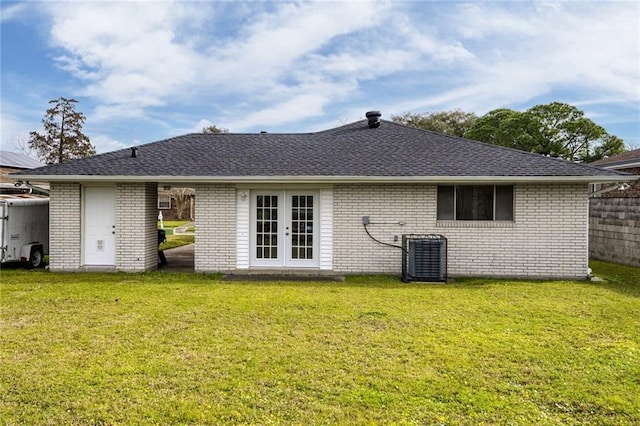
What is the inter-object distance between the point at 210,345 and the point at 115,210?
261 inches

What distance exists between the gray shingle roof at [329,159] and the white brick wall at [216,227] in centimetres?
54

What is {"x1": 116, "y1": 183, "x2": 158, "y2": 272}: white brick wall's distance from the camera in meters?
9.98

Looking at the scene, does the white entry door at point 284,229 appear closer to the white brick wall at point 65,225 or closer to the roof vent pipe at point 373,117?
the roof vent pipe at point 373,117

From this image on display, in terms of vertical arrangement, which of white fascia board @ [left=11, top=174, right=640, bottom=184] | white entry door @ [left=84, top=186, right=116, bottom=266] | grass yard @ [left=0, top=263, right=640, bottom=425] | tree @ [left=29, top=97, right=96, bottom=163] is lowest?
grass yard @ [left=0, top=263, right=640, bottom=425]

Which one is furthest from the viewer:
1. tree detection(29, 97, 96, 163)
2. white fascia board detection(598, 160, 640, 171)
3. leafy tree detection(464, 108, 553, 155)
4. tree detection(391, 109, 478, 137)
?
tree detection(391, 109, 478, 137)

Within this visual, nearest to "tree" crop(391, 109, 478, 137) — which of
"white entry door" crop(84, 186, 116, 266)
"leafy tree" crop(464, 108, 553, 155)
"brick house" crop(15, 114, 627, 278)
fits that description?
"leafy tree" crop(464, 108, 553, 155)

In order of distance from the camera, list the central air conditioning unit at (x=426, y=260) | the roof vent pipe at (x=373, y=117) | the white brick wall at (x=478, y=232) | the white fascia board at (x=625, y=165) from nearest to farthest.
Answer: the central air conditioning unit at (x=426, y=260), the white brick wall at (x=478, y=232), the roof vent pipe at (x=373, y=117), the white fascia board at (x=625, y=165)

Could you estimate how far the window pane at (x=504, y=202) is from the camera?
31.6 feet

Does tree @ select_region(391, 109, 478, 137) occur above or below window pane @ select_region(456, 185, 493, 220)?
above

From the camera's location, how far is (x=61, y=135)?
28.5 metres

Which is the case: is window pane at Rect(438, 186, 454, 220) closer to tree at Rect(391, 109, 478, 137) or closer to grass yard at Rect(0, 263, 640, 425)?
grass yard at Rect(0, 263, 640, 425)

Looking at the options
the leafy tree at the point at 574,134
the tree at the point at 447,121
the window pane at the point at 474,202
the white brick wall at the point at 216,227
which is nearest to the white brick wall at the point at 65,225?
the white brick wall at the point at 216,227

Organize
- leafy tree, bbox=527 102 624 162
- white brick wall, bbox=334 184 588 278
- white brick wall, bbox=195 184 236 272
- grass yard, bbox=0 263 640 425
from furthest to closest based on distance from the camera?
leafy tree, bbox=527 102 624 162, white brick wall, bbox=195 184 236 272, white brick wall, bbox=334 184 588 278, grass yard, bbox=0 263 640 425

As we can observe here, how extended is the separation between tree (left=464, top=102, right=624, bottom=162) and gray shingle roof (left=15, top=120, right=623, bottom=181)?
21.5 meters
